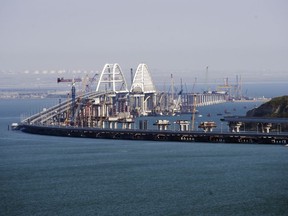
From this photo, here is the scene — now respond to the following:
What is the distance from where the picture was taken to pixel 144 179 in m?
34.3

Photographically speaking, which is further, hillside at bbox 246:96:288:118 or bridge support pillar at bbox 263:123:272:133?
hillside at bbox 246:96:288:118

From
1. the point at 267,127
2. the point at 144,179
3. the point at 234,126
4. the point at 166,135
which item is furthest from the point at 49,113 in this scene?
the point at 144,179

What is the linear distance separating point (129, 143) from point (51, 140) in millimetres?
5468

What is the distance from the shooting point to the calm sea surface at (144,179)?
2834 centimetres

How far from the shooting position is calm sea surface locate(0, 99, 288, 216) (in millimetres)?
28344

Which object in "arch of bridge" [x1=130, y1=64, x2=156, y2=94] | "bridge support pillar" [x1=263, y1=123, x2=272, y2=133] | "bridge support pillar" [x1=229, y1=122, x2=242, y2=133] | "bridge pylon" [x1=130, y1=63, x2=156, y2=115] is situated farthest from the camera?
"arch of bridge" [x1=130, y1=64, x2=156, y2=94]

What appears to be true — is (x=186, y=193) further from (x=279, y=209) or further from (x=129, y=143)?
(x=129, y=143)

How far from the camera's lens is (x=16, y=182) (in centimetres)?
3381

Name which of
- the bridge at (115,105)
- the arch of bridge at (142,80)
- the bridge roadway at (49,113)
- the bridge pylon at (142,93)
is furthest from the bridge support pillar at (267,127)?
the arch of bridge at (142,80)

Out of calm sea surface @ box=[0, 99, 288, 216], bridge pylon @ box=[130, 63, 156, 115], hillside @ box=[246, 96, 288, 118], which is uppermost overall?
bridge pylon @ box=[130, 63, 156, 115]

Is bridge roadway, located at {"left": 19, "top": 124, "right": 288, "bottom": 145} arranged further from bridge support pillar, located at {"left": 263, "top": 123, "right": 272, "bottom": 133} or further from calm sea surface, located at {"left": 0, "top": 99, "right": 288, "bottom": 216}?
bridge support pillar, located at {"left": 263, "top": 123, "right": 272, "bottom": 133}

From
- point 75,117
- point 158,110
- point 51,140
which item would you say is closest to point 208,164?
point 51,140

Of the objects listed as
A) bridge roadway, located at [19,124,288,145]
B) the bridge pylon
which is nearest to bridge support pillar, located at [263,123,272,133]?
bridge roadway, located at [19,124,288,145]

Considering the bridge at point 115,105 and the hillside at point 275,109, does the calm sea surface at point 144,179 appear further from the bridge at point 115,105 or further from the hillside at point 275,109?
the bridge at point 115,105
